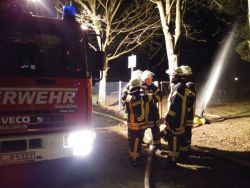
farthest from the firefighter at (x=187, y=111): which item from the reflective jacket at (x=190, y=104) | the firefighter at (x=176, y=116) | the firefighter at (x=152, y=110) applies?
the firefighter at (x=152, y=110)

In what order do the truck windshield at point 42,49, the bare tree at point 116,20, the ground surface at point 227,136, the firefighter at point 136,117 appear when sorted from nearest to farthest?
the truck windshield at point 42,49 < the firefighter at point 136,117 < the ground surface at point 227,136 < the bare tree at point 116,20

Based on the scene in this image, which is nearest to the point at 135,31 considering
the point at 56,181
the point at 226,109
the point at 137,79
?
the point at 226,109

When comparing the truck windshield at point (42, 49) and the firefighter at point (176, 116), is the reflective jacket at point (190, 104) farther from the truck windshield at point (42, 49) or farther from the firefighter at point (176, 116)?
the truck windshield at point (42, 49)

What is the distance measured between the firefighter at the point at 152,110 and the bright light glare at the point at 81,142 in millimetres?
1960

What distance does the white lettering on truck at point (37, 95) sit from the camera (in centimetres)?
521

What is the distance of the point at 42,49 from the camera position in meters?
5.77

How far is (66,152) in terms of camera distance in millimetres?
5645

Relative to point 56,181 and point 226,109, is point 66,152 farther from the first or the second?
point 226,109

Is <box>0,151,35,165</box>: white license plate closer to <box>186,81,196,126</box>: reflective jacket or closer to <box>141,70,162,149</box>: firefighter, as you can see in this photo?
<box>141,70,162,149</box>: firefighter

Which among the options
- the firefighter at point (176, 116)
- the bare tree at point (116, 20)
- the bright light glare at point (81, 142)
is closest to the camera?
the bright light glare at point (81, 142)

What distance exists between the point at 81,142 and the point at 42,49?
1582 millimetres

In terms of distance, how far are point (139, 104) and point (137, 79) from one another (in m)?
0.51

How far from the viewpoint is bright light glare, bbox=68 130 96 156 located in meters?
5.70

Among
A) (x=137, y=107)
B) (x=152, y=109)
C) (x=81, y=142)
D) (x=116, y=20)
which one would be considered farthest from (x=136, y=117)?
(x=116, y=20)
